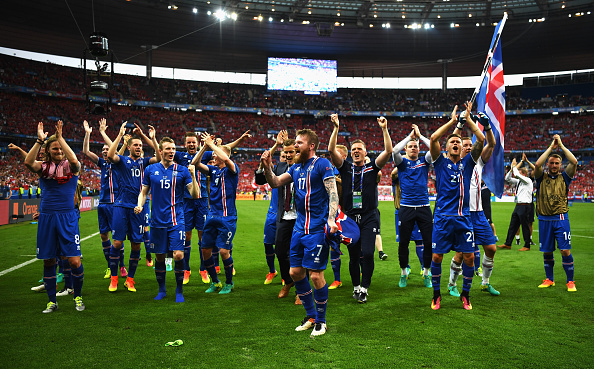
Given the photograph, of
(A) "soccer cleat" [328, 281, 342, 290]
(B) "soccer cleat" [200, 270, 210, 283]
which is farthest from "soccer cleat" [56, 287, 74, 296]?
(A) "soccer cleat" [328, 281, 342, 290]

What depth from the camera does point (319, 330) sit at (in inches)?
192

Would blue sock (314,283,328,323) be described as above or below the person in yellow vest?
below

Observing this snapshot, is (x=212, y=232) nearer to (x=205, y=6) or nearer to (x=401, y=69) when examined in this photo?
(x=205, y=6)

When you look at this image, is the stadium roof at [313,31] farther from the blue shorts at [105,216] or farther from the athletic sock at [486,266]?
the athletic sock at [486,266]

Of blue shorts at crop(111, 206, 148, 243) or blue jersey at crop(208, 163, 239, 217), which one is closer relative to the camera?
blue jersey at crop(208, 163, 239, 217)

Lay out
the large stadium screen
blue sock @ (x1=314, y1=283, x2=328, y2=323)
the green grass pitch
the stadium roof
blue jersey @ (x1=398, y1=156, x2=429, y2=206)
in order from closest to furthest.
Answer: the green grass pitch < blue sock @ (x1=314, y1=283, x2=328, y2=323) < blue jersey @ (x1=398, y1=156, x2=429, y2=206) < the stadium roof < the large stadium screen

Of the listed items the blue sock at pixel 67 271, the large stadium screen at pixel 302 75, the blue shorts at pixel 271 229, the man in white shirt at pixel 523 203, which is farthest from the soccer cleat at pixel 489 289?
the large stadium screen at pixel 302 75

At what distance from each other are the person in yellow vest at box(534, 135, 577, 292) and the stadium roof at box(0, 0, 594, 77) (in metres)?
35.4

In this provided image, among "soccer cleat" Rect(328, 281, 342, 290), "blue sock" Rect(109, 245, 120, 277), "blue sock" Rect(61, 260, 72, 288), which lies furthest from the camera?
"soccer cleat" Rect(328, 281, 342, 290)

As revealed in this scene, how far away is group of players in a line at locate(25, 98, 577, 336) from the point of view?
5035 mm

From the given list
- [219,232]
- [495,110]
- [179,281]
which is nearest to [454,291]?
[495,110]

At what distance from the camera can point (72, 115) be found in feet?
162

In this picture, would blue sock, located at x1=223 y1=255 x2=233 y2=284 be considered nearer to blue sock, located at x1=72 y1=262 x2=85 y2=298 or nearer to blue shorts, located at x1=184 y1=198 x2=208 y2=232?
blue shorts, located at x1=184 y1=198 x2=208 y2=232

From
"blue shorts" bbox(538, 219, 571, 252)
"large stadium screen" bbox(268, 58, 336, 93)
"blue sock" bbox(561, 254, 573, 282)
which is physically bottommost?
"blue sock" bbox(561, 254, 573, 282)
